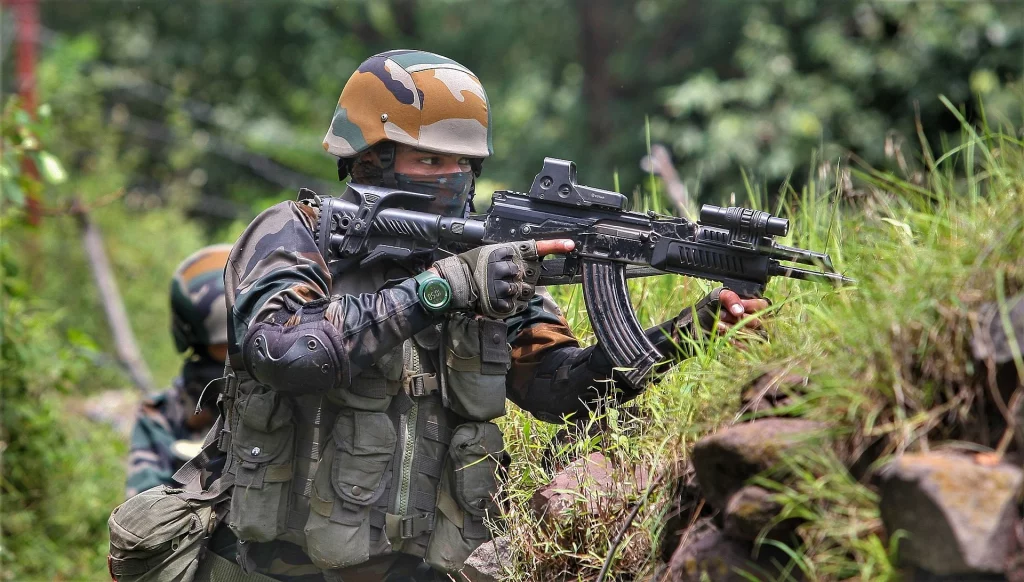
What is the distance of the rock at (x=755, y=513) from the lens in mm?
2475

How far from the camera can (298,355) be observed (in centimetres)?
309

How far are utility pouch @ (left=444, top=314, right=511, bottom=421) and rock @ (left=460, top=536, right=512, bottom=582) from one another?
1.23 ft

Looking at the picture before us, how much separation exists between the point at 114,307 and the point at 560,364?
304 inches

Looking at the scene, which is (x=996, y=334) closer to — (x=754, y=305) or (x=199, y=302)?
(x=754, y=305)

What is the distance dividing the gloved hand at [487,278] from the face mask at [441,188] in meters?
0.43

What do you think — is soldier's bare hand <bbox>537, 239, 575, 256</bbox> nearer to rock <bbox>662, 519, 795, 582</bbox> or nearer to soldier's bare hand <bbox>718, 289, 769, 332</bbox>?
soldier's bare hand <bbox>718, 289, 769, 332</bbox>

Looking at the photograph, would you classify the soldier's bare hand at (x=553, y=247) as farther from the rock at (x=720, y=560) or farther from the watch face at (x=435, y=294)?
the rock at (x=720, y=560)

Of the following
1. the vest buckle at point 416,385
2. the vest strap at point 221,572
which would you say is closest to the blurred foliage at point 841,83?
the vest buckle at point 416,385

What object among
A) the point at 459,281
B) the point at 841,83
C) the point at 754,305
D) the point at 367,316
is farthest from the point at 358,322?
the point at 841,83

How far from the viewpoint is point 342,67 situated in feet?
55.7

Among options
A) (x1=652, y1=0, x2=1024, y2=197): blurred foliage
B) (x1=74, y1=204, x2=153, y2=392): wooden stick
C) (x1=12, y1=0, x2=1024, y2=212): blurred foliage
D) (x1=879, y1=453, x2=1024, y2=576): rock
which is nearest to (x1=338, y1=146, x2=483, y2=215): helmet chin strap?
(x1=12, y1=0, x2=1024, y2=212): blurred foliage

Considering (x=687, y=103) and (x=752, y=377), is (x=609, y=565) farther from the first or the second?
(x=687, y=103)

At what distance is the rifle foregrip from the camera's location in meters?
3.43

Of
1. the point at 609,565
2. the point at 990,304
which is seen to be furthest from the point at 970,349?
the point at 609,565
